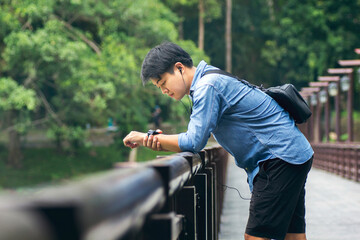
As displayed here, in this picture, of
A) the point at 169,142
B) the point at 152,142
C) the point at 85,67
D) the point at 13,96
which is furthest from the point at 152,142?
the point at 85,67

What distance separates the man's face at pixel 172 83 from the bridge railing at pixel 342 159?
13.7 metres

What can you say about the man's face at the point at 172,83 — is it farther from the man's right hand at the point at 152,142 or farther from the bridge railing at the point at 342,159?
the bridge railing at the point at 342,159

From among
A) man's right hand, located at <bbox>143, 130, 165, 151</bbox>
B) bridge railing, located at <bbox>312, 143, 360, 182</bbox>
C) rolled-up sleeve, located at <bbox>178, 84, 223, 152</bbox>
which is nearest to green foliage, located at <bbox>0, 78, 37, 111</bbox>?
bridge railing, located at <bbox>312, 143, 360, 182</bbox>

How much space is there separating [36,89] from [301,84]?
1279 inches

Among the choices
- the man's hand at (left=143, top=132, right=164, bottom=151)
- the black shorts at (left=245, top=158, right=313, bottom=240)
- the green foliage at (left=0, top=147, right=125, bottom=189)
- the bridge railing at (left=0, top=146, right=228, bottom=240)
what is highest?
the bridge railing at (left=0, top=146, right=228, bottom=240)

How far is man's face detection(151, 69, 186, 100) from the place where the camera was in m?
3.29

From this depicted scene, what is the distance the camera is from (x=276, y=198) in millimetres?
3213

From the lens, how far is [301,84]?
58.5 m

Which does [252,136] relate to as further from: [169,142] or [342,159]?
[342,159]

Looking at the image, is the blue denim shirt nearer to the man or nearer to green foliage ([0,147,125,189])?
the man

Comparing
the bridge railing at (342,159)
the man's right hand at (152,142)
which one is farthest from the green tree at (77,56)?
the man's right hand at (152,142)

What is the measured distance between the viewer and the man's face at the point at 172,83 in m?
3.29

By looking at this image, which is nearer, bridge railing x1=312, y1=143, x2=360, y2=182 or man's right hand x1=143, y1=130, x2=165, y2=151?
man's right hand x1=143, y1=130, x2=165, y2=151

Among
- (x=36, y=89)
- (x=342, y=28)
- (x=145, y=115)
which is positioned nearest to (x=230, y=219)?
(x=36, y=89)
